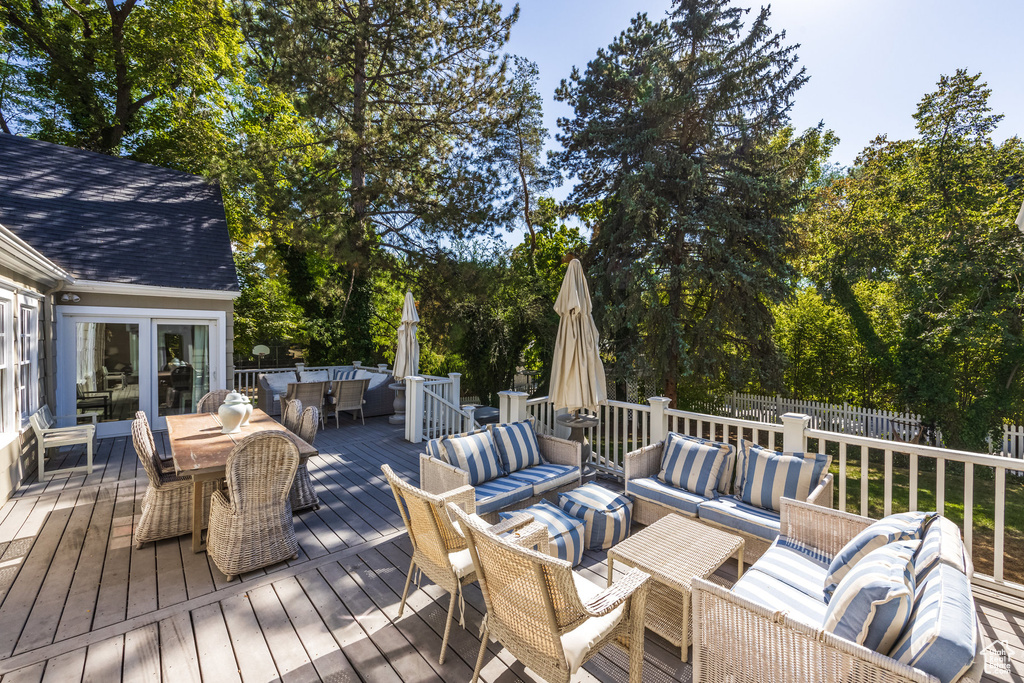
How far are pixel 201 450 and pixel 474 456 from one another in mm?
2174

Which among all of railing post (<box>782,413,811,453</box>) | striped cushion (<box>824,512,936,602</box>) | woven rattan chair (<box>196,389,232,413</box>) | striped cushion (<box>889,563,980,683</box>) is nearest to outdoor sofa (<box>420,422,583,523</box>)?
railing post (<box>782,413,811,453</box>)

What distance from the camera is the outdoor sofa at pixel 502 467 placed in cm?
352

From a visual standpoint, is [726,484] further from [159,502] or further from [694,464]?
[159,502]

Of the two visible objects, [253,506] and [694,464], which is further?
[694,464]

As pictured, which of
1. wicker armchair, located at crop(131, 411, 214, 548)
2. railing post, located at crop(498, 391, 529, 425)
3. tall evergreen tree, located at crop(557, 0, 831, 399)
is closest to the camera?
wicker armchair, located at crop(131, 411, 214, 548)

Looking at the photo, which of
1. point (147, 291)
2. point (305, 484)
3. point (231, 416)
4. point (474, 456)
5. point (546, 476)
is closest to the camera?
point (474, 456)

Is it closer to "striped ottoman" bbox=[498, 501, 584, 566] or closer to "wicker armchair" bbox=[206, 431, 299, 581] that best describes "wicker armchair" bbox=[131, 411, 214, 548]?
"wicker armchair" bbox=[206, 431, 299, 581]

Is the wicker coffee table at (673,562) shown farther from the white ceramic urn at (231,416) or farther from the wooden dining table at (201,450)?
the white ceramic urn at (231,416)

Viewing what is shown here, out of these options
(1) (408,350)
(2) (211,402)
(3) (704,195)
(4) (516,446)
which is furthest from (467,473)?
(3) (704,195)

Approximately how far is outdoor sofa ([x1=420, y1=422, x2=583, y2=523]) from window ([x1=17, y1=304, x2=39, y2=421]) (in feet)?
15.9

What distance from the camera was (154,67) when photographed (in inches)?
415

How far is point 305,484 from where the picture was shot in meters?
4.12

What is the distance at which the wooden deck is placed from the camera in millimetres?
2117

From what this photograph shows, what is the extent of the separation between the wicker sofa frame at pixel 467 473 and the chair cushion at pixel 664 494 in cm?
61
